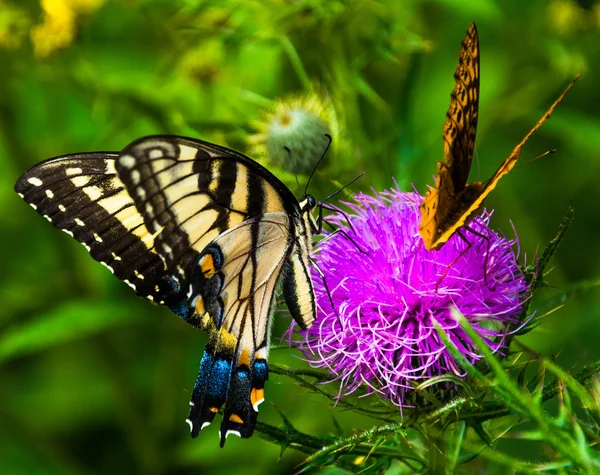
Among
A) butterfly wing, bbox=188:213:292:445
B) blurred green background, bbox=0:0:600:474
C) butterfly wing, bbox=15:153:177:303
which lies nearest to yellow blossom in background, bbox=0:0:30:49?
blurred green background, bbox=0:0:600:474

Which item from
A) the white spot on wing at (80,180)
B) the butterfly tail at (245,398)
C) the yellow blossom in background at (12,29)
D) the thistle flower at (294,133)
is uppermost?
the yellow blossom in background at (12,29)

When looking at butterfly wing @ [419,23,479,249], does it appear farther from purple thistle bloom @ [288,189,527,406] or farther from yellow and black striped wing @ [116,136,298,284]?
yellow and black striped wing @ [116,136,298,284]

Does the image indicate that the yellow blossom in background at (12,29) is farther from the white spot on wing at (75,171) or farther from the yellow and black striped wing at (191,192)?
the yellow and black striped wing at (191,192)

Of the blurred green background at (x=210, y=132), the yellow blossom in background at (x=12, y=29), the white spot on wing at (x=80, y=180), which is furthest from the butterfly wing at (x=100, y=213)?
the yellow blossom in background at (x=12, y=29)

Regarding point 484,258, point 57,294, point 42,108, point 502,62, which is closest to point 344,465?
point 484,258

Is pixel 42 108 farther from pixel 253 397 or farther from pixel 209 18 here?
pixel 253 397
